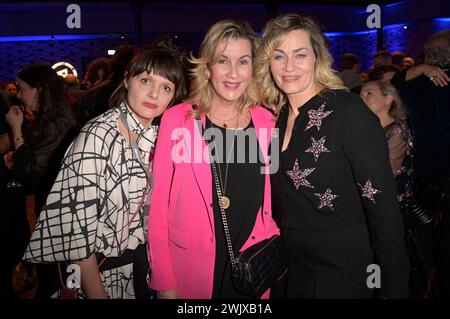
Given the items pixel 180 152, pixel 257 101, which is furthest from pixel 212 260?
pixel 257 101

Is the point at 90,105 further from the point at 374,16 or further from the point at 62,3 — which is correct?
the point at 62,3

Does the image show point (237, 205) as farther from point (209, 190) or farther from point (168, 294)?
point (168, 294)

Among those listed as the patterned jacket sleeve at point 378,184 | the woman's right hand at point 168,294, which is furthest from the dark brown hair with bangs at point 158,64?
the woman's right hand at point 168,294

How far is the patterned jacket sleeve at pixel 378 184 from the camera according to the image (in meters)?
1.60

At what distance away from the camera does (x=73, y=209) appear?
1606mm

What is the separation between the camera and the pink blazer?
6.13 feet

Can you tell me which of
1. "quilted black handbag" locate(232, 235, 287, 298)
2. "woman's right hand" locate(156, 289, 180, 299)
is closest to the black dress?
"quilted black handbag" locate(232, 235, 287, 298)

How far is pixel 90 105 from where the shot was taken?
3641 millimetres

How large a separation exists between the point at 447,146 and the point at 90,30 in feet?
32.9

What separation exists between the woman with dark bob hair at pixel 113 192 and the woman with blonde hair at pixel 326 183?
0.64m

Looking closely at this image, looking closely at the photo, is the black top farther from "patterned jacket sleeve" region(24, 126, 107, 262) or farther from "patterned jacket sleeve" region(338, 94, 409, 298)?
"patterned jacket sleeve" region(24, 126, 107, 262)

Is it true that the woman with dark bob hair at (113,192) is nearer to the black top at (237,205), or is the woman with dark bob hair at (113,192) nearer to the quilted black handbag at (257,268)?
the black top at (237,205)

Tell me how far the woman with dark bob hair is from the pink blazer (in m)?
0.09

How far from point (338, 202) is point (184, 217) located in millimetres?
796
